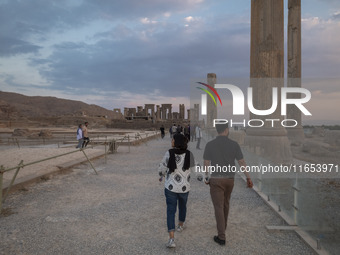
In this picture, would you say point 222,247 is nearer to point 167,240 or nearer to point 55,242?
point 167,240

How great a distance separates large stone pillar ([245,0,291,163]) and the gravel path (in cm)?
355

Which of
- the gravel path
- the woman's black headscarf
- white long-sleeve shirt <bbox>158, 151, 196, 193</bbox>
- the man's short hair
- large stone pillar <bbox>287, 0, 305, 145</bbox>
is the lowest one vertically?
the gravel path

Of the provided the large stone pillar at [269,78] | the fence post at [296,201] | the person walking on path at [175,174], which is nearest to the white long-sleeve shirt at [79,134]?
the large stone pillar at [269,78]

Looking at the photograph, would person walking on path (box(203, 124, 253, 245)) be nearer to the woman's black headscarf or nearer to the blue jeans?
the woman's black headscarf

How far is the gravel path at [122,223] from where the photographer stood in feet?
12.9

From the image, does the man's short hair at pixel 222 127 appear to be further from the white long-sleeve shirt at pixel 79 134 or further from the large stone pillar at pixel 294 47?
the large stone pillar at pixel 294 47

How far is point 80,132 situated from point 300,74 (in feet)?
52.3

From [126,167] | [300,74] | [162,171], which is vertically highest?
[300,74]

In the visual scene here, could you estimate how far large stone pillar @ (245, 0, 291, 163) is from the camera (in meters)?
10.6

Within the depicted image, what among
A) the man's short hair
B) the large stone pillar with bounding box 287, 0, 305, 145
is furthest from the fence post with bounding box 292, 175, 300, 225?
the large stone pillar with bounding box 287, 0, 305, 145

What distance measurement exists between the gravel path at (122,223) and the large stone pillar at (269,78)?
3.55m

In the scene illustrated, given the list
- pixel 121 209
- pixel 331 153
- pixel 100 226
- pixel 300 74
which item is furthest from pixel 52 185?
pixel 300 74

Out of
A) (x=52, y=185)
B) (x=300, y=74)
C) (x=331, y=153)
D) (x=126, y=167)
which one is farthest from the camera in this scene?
(x=300, y=74)

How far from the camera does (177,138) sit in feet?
13.3
